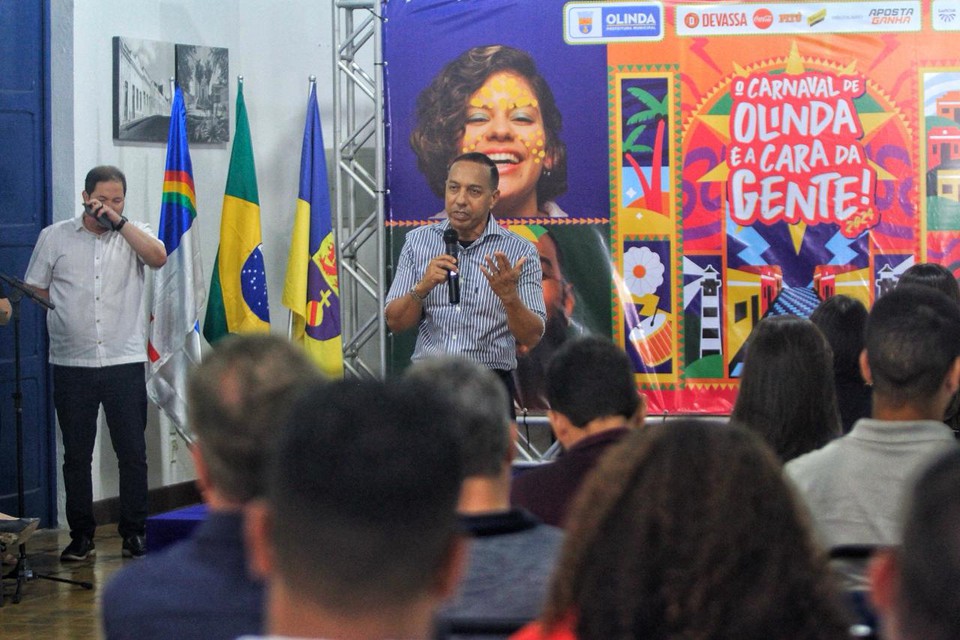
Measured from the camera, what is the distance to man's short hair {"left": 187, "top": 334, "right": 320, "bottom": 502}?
1.58 m

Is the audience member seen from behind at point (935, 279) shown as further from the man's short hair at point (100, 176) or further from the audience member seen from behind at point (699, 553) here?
the man's short hair at point (100, 176)

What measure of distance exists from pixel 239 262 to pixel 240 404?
4947mm

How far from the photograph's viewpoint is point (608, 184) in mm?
A: 5973

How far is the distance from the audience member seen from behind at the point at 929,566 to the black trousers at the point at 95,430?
4.94m

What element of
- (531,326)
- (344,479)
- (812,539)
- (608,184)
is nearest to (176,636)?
(344,479)

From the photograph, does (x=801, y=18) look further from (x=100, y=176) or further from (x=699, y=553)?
(x=699, y=553)

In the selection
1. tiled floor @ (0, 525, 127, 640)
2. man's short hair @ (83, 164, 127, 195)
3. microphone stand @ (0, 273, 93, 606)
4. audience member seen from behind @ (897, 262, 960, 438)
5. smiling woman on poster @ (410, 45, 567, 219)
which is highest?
smiling woman on poster @ (410, 45, 567, 219)

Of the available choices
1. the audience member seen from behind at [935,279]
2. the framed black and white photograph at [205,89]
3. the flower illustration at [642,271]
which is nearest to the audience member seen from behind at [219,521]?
the audience member seen from behind at [935,279]

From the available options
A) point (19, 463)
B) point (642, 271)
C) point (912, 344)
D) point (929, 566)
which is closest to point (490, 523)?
point (912, 344)

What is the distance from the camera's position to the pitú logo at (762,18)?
5828 millimetres

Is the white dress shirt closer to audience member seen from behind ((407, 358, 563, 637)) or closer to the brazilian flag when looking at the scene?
the brazilian flag

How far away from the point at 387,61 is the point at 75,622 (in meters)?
2.88

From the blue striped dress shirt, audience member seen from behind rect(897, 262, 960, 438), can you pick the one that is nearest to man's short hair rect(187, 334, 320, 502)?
audience member seen from behind rect(897, 262, 960, 438)

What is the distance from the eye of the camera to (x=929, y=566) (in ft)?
2.99
